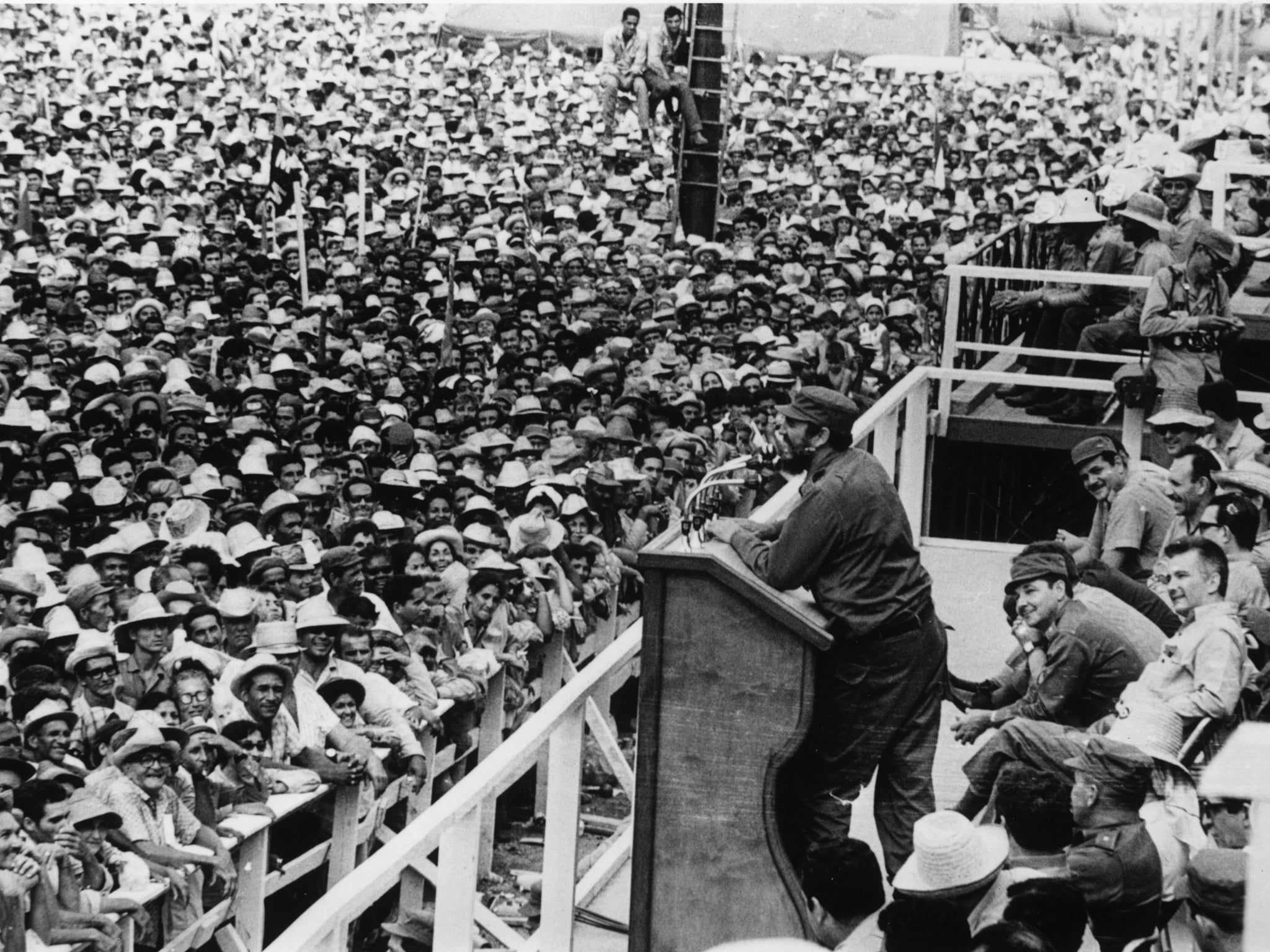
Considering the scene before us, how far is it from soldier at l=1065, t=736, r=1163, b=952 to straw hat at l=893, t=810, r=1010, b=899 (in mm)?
242

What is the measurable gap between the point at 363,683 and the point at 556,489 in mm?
3086

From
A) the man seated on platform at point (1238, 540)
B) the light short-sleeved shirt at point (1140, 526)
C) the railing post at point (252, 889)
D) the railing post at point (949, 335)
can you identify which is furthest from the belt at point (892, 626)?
the railing post at point (949, 335)

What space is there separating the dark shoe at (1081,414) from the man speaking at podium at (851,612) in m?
6.35

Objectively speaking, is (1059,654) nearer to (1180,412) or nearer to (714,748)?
(714,748)

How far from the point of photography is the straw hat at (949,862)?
4.01 meters

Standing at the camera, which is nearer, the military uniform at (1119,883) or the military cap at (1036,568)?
the military uniform at (1119,883)

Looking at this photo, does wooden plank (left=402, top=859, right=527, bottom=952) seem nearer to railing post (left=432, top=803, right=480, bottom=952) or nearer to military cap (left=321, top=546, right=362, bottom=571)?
railing post (left=432, top=803, right=480, bottom=952)

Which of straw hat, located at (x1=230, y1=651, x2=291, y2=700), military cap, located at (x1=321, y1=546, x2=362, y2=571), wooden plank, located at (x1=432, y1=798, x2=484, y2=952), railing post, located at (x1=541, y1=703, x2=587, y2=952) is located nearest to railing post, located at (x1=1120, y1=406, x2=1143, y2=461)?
military cap, located at (x1=321, y1=546, x2=362, y2=571)

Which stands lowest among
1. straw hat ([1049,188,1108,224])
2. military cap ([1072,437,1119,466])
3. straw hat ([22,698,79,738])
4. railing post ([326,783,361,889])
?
railing post ([326,783,361,889])

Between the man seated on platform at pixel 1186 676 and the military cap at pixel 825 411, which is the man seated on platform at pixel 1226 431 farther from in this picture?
the military cap at pixel 825 411

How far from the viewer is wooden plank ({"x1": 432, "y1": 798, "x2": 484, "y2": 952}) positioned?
4.02 meters

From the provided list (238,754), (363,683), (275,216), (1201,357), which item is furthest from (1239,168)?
(275,216)

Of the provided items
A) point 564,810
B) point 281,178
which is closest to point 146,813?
point 564,810

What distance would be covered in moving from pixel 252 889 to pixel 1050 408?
5.59 meters
